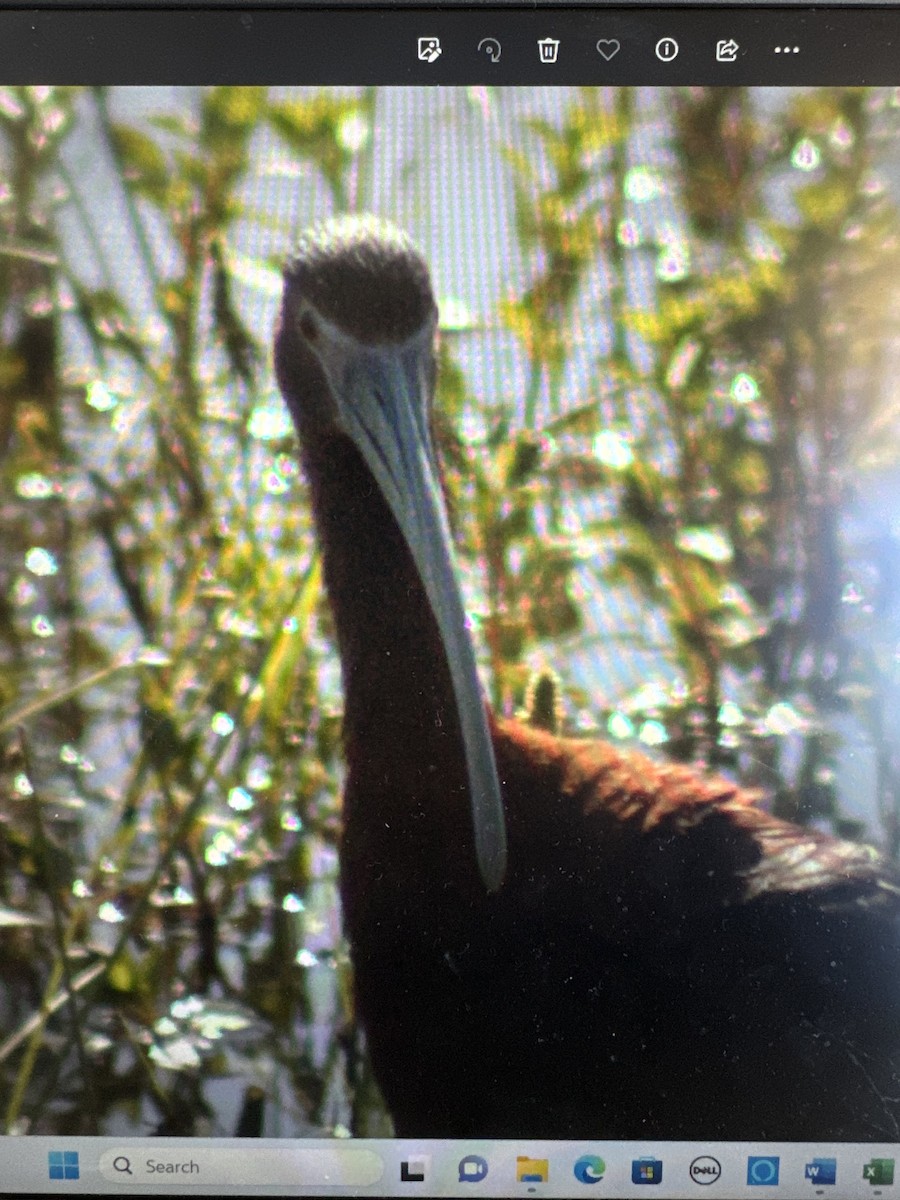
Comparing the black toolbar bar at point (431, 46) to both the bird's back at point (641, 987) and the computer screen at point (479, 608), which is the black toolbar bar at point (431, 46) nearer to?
Result: the computer screen at point (479, 608)

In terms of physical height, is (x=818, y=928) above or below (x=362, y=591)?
below

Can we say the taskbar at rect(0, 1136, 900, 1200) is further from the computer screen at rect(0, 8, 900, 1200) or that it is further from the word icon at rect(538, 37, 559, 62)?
the word icon at rect(538, 37, 559, 62)

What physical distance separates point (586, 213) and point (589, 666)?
253 mm

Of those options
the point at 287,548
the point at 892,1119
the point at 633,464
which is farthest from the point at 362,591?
the point at 892,1119

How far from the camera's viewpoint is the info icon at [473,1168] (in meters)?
0.66

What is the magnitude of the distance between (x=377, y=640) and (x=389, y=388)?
0.16 meters

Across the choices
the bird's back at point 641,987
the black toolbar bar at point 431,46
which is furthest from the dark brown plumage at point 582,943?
the black toolbar bar at point 431,46

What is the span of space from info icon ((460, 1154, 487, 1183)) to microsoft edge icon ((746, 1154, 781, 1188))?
15cm

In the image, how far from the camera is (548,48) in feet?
2.11

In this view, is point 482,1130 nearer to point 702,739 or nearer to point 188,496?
point 702,739

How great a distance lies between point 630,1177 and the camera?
66 cm

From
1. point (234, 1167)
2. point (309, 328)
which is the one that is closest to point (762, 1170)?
point (234, 1167)

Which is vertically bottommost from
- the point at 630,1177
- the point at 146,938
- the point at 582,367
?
the point at 630,1177

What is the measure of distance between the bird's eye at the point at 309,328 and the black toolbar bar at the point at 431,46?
131 mm
